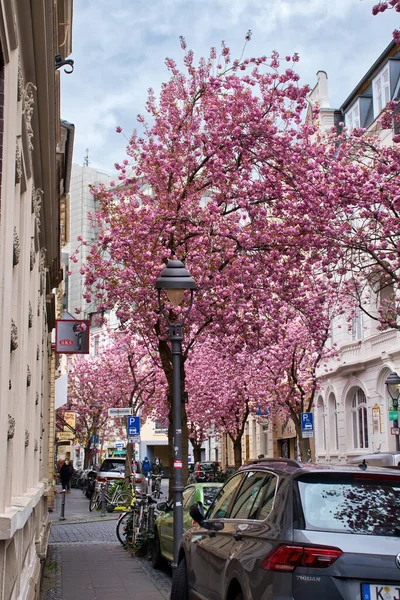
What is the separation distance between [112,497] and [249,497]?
25.7 m

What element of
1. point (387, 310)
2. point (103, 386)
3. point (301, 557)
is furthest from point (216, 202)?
point (103, 386)

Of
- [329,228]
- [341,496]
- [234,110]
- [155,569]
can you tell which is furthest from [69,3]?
[341,496]

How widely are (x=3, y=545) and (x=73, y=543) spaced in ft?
51.6

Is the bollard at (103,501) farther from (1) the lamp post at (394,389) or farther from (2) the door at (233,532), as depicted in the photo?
(2) the door at (233,532)

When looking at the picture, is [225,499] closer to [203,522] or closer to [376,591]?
[203,522]

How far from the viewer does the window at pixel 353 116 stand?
3684 cm

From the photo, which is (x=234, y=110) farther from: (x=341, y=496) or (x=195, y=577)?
(x=341, y=496)

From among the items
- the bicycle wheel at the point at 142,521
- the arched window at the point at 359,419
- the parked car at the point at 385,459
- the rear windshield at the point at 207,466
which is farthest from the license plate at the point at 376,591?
the rear windshield at the point at 207,466

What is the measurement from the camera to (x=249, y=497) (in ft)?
23.4

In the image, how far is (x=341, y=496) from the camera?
593cm

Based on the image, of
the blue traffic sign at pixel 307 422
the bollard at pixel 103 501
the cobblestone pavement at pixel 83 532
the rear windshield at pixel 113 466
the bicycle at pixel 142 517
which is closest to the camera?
the bicycle at pixel 142 517

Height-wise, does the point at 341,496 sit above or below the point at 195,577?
above

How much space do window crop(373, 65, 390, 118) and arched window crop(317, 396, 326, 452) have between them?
50.3ft

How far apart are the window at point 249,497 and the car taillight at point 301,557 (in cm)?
110
